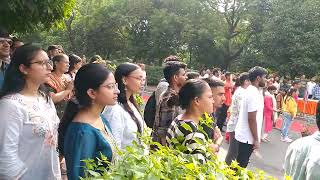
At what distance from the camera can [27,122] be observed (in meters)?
2.63

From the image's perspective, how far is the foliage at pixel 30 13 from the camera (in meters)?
4.25

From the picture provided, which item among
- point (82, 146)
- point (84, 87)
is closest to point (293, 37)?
point (84, 87)

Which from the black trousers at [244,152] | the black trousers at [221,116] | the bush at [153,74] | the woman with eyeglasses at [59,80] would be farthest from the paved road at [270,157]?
the bush at [153,74]

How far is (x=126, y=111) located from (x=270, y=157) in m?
5.71

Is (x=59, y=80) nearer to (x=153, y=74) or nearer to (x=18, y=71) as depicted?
(x=18, y=71)

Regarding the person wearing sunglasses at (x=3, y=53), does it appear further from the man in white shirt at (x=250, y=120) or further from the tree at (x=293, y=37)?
the tree at (x=293, y=37)

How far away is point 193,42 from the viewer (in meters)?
28.9

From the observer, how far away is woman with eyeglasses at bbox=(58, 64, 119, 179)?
2.40 m

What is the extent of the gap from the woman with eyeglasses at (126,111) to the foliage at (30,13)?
1.51 metres

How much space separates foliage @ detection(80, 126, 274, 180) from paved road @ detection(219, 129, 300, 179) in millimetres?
5250

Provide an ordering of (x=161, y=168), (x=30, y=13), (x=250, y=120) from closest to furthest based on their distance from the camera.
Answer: (x=161, y=168)
(x=30, y=13)
(x=250, y=120)

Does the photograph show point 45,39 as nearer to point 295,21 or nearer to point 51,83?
point 295,21

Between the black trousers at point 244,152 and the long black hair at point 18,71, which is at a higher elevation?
the long black hair at point 18,71

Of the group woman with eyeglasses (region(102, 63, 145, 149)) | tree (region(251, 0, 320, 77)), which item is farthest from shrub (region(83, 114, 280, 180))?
tree (region(251, 0, 320, 77))
